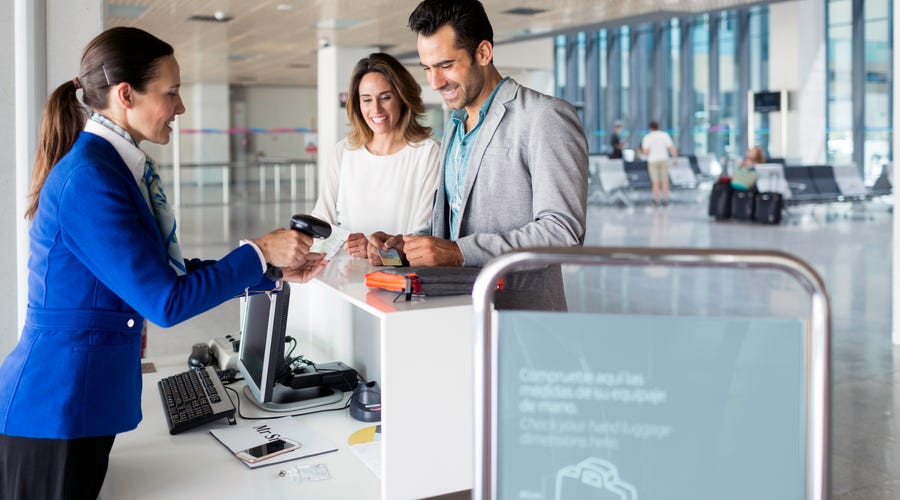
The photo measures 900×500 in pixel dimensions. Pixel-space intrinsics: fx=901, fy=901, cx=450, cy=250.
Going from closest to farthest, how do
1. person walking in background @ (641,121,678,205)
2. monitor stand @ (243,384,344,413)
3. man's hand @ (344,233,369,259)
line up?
1. monitor stand @ (243,384,344,413)
2. man's hand @ (344,233,369,259)
3. person walking in background @ (641,121,678,205)

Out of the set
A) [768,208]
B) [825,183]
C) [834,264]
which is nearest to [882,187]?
[825,183]

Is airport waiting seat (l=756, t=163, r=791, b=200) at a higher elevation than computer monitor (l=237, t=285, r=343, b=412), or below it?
higher

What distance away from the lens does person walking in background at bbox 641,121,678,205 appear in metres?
18.3

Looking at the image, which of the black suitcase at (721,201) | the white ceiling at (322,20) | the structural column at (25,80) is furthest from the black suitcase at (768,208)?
the structural column at (25,80)

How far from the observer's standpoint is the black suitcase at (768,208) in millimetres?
14430

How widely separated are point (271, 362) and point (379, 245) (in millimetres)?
438

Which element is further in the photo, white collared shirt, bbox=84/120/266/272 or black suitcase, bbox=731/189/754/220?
black suitcase, bbox=731/189/754/220

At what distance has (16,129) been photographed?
4.00m

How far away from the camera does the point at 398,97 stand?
11.2 ft

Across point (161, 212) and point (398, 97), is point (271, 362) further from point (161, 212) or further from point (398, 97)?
point (398, 97)

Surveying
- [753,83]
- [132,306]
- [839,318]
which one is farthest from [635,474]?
[753,83]

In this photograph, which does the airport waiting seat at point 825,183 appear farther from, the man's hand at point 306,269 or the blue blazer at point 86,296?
the blue blazer at point 86,296

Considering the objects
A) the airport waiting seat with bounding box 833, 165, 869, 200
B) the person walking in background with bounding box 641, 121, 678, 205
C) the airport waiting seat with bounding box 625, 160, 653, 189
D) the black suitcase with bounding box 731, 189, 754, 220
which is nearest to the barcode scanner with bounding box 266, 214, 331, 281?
the black suitcase with bounding box 731, 189, 754, 220

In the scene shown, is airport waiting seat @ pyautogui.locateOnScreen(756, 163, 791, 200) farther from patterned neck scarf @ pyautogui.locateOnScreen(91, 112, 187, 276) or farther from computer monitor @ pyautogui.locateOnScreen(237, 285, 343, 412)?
patterned neck scarf @ pyautogui.locateOnScreen(91, 112, 187, 276)
